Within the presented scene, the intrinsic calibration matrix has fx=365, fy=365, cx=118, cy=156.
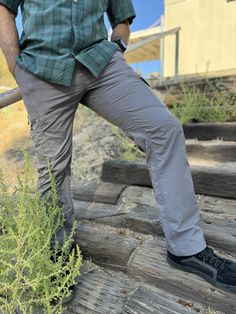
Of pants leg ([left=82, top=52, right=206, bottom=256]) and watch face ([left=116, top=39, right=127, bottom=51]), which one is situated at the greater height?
watch face ([left=116, top=39, right=127, bottom=51])

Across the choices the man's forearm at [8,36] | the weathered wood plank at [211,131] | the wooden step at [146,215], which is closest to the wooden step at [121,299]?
the wooden step at [146,215]

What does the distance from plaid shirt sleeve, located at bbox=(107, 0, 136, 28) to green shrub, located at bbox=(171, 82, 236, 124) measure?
1565mm

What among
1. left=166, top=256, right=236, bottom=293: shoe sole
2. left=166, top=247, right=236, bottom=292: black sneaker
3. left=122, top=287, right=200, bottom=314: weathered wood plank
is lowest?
left=122, top=287, right=200, bottom=314: weathered wood plank

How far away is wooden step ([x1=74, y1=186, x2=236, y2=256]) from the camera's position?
1875mm

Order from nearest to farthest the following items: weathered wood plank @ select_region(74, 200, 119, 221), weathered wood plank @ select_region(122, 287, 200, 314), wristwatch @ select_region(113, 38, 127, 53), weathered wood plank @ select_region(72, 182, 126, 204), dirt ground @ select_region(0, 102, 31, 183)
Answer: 1. weathered wood plank @ select_region(122, 287, 200, 314)
2. wristwatch @ select_region(113, 38, 127, 53)
3. weathered wood plank @ select_region(74, 200, 119, 221)
4. weathered wood plank @ select_region(72, 182, 126, 204)
5. dirt ground @ select_region(0, 102, 31, 183)

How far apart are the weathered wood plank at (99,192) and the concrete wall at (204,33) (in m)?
3.23

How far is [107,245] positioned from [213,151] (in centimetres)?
129

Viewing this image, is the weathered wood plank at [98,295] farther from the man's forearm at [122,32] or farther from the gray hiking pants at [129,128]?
the man's forearm at [122,32]

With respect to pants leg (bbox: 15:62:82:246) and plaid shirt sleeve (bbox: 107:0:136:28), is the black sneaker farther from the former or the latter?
plaid shirt sleeve (bbox: 107:0:136:28)

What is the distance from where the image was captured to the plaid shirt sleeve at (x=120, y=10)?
6.34ft

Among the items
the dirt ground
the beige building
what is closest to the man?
the dirt ground

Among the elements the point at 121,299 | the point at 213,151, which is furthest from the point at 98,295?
the point at 213,151

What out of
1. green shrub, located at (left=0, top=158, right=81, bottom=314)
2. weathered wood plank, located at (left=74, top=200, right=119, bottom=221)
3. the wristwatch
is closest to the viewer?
green shrub, located at (left=0, top=158, right=81, bottom=314)

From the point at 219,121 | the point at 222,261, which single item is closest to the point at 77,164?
the point at 219,121
